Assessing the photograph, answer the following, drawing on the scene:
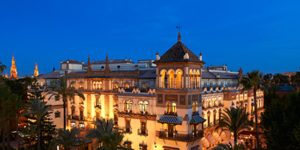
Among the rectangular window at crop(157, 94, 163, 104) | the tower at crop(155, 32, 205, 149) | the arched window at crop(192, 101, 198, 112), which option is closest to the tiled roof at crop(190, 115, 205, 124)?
the tower at crop(155, 32, 205, 149)

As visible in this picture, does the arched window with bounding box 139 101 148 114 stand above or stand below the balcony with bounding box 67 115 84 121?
above

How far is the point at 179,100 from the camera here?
123ft

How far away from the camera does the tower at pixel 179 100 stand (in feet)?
121

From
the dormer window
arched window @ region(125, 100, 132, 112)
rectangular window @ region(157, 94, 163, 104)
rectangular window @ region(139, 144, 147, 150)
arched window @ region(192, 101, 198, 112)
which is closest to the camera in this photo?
the dormer window

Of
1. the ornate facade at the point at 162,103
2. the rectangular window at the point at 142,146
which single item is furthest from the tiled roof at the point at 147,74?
the rectangular window at the point at 142,146

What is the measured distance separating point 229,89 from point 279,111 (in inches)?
889

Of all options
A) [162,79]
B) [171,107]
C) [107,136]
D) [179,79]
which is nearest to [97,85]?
[162,79]

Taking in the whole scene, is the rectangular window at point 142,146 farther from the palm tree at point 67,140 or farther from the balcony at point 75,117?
the balcony at point 75,117

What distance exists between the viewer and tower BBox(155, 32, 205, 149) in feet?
121

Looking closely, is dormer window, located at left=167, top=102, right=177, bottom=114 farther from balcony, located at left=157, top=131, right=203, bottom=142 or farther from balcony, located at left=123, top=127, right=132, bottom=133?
balcony, located at left=123, top=127, right=132, bottom=133

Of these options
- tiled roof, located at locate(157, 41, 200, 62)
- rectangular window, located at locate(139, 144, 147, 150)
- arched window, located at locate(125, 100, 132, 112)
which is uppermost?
tiled roof, located at locate(157, 41, 200, 62)

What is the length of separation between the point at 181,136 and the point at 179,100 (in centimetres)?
503

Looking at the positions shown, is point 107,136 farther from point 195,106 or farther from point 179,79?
point 195,106

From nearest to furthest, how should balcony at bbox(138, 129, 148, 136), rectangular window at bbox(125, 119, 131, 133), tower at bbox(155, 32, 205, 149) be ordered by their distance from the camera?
tower at bbox(155, 32, 205, 149), balcony at bbox(138, 129, 148, 136), rectangular window at bbox(125, 119, 131, 133)
